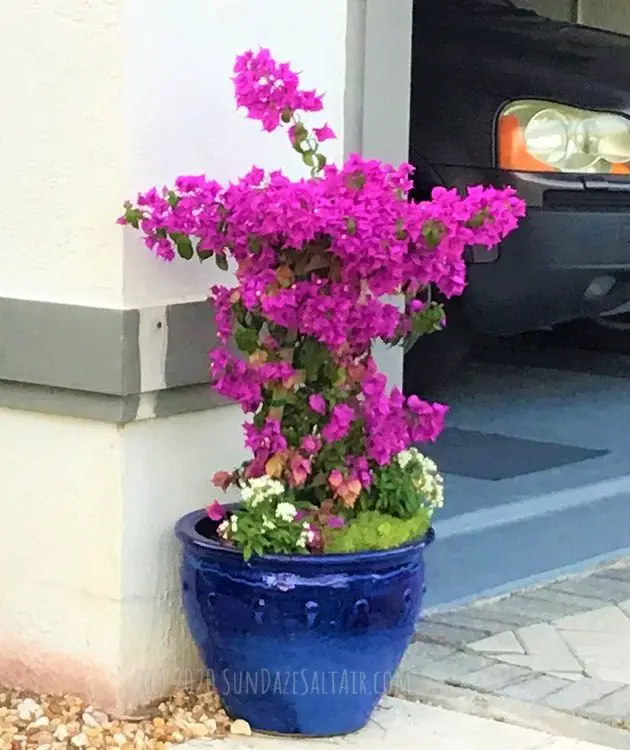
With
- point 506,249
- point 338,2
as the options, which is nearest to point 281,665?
point 338,2

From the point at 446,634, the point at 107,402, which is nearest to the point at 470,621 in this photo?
the point at 446,634

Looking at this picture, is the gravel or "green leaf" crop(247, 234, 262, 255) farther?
the gravel

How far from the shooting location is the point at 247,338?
2672 mm

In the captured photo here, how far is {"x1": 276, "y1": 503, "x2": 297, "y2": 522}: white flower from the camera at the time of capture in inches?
103

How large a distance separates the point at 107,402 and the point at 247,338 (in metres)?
0.32

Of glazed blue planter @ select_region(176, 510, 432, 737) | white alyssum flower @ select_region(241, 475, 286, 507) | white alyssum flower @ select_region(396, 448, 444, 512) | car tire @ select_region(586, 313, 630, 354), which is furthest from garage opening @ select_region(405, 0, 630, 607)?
car tire @ select_region(586, 313, 630, 354)

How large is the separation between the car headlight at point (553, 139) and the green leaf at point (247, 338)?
156cm

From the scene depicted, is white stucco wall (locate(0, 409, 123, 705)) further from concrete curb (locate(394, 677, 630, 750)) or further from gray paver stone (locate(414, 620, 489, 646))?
gray paver stone (locate(414, 620, 489, 646))

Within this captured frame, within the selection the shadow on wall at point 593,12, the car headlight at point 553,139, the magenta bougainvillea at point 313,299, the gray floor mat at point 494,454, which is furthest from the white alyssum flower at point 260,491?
the shadow on wall at point 593,12

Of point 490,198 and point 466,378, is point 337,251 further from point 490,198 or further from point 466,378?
point 466,378

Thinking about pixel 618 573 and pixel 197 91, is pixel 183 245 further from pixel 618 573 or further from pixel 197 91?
pixel 618 573

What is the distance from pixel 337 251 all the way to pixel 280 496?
49 centimetres

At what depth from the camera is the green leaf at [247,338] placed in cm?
267

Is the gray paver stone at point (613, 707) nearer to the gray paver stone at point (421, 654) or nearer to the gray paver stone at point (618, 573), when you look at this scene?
the gray paver stone at point (421, 654)
